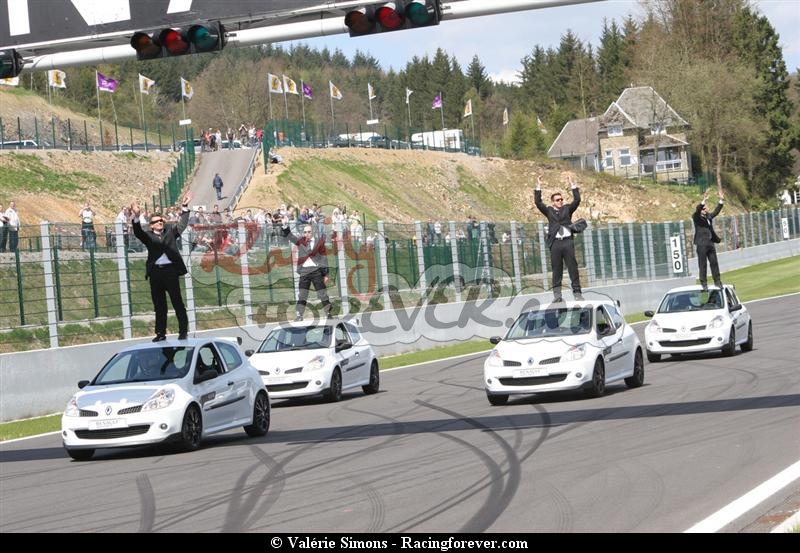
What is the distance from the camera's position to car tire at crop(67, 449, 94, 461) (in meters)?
15.0

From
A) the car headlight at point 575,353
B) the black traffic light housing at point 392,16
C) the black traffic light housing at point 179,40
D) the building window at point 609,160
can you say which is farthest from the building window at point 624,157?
the black traffic light housing at point 392,16

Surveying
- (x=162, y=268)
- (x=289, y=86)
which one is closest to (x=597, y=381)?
(x=162, y=268)

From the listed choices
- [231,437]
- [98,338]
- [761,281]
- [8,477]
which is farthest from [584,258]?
[8,477]

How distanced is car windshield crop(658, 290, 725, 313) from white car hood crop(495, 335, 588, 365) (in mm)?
6977

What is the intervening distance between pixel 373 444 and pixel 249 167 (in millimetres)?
59502

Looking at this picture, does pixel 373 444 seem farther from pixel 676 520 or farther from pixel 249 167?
pixel 249 167

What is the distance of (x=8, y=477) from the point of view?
13930 millimetres

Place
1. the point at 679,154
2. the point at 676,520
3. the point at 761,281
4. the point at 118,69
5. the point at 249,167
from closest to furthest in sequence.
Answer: the point at 676,520 → the point at 761,281 → the point at 249,167 → the point at 679,154 → the point at 118,69

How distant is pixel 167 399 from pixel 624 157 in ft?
362

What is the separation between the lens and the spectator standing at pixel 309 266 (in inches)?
1110

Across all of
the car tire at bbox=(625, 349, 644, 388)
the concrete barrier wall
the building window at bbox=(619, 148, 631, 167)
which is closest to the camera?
the car tire at bbox=(625, 349, 644, 388)

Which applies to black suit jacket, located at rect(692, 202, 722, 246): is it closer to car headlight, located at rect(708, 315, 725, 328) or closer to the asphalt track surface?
car headlight, located at rect(708, 315, 725, 328)

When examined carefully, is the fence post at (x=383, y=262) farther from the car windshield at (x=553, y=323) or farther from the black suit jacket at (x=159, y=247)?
the black suit jacket at (x=159, y=247)

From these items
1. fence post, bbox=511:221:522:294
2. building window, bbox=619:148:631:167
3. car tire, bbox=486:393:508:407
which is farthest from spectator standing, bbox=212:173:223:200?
building window, bbox=619:148:631:167
